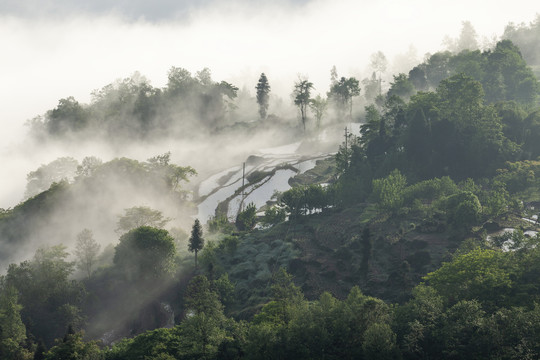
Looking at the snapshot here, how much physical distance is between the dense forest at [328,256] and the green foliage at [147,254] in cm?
25

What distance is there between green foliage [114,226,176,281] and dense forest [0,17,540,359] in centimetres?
25

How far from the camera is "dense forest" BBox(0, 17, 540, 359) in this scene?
54750mm

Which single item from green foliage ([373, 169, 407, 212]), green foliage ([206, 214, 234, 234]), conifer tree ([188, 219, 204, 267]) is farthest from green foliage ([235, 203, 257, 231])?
green foliage ([373, 169, 407, 212])

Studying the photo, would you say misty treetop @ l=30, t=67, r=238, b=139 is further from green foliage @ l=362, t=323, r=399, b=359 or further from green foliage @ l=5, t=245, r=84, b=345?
green foliage @ l=362, t=323, r=399, b=359

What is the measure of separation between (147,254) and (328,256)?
32.0 metres

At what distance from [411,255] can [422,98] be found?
167 ft

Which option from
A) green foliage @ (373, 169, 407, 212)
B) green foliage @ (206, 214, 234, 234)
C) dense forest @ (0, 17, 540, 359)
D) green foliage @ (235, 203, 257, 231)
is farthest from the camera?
green foliage @ (235, 203, 257, 231)

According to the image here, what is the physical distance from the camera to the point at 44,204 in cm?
11725

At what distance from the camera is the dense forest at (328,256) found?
54.8 metres

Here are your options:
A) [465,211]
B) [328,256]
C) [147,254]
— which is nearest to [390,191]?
[465,211]

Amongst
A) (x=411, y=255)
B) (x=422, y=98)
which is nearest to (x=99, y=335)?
(x=411, y=255)

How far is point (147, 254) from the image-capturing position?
3597 inches

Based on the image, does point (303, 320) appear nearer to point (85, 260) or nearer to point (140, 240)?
point (140, 240)

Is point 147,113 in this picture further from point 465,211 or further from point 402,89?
point 465,211
